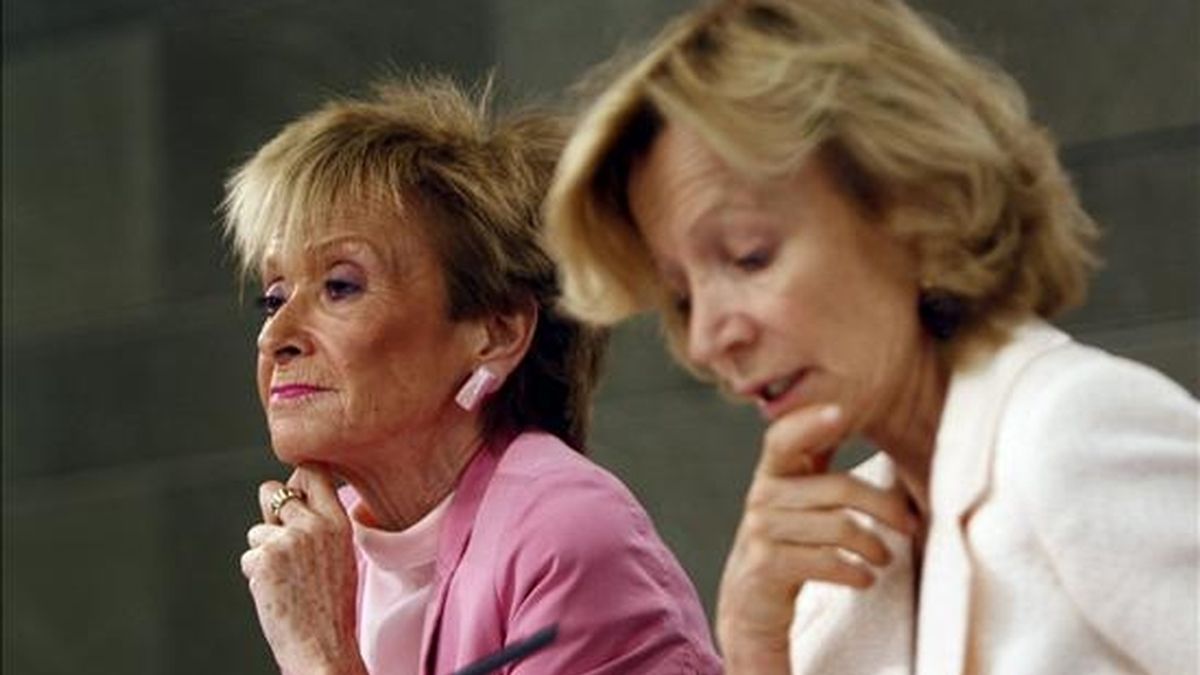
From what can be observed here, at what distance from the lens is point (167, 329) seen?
273 inches

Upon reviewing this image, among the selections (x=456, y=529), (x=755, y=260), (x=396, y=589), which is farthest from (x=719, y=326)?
(x=396, y=589)

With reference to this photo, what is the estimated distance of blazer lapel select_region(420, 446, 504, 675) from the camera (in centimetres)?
343

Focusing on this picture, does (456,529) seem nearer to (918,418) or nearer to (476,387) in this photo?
(476,387)

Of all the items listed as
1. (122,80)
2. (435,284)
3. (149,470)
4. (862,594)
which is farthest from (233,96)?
(862,594)

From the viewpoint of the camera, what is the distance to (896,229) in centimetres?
256

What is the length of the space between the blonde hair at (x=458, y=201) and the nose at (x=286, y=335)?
7 centimetres

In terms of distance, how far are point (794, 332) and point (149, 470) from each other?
4563mm

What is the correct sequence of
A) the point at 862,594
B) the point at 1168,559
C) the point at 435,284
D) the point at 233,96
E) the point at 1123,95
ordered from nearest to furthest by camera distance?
the point at 1168,559 → the point at 862,594 → the point at 435,284 → the point at 1123,95 → the point at 233,96

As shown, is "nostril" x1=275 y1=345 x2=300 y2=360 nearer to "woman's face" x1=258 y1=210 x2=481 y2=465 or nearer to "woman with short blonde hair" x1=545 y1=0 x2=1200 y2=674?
"woman's face" x1=258 y1=210 x2=481 y2=465

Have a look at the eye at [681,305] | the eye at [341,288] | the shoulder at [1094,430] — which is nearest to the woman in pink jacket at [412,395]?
the eye at [341,288]

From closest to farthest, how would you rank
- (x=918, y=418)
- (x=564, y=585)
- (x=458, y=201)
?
1. (x=918, y=418)
2. (x=564, y=585)
3. (x=458, y=201)

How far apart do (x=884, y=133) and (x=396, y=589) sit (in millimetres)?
1205

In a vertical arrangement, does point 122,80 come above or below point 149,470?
above

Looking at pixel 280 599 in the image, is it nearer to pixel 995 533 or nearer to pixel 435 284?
pixel 435 284
